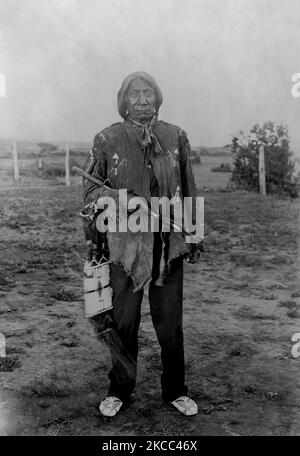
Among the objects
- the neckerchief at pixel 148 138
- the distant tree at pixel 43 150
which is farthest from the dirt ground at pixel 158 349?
the distant tree at pixel 43 150

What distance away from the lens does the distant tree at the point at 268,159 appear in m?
15.4

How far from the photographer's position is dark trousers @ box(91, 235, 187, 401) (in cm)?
322

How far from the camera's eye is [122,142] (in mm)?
3162

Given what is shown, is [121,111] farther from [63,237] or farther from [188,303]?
[63,237]

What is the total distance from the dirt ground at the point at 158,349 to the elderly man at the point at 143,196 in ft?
0.91

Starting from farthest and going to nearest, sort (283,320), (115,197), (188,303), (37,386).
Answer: (188,303) < (283,320) < (37,386) < (115,197)

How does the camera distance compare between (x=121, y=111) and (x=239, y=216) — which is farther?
(x=239, y=216)

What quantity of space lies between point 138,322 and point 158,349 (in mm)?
1299

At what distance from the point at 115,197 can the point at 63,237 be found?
665 cm

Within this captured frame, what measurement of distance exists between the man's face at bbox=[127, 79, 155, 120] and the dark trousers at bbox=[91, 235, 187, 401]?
2.46ft

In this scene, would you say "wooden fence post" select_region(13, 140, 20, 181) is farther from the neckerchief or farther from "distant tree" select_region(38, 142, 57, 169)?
the neckerchief

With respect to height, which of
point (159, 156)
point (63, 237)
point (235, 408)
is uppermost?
point (159, 156)

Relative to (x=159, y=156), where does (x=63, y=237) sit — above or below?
below

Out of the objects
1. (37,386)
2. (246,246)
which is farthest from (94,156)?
(246,246)
